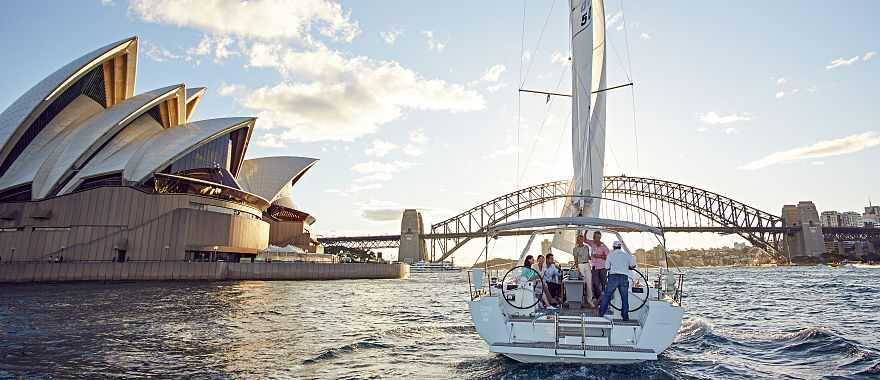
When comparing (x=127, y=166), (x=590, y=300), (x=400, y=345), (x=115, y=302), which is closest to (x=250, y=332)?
(x=400, y=345)

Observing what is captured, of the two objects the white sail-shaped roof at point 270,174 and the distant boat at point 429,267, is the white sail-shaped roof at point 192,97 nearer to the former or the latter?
the white sail-shaped roof at point 270,174

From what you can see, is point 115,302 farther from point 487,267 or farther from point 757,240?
point 757,240

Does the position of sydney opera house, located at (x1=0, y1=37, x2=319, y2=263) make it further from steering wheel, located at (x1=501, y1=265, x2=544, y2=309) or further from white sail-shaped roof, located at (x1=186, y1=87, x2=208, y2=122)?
steering wheel, located at (x1=501, y1=265, x2=544, y2=309)

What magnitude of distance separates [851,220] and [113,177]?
676ft

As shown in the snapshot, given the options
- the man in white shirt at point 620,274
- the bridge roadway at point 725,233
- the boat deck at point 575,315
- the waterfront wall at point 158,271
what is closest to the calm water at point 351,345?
the boat deck at point 575,315

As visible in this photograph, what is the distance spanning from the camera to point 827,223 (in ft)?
503

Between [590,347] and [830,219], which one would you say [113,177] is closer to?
[590,347]

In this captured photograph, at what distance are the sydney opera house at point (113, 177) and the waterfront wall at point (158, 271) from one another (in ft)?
9.28

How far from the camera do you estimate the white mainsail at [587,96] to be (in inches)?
500

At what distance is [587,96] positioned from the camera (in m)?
13.2

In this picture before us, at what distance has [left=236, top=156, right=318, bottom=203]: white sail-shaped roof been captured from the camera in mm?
57094

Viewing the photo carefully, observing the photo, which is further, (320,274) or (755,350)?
(320,274)

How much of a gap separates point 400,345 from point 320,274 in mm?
36212

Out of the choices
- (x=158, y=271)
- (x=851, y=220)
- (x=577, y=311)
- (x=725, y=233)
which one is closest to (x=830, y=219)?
(x=851, y=220)
